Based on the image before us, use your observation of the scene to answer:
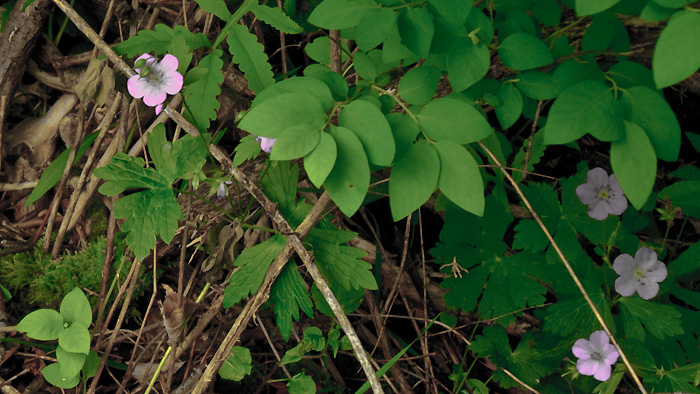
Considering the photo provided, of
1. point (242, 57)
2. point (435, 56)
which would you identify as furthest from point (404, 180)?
point (242, 57)

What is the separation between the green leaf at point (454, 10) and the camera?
100 cm

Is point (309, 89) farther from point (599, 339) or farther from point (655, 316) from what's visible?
point (655, 316)

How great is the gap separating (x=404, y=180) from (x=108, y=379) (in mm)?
1585

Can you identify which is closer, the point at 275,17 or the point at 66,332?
the point at 275,17

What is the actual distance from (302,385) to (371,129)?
43.6 inches

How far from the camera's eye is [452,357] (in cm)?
215

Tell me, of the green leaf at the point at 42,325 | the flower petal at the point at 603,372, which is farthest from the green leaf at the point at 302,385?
the flower petal at the point at 603,372

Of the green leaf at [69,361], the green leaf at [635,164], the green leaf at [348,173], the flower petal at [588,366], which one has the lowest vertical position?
the flower petal at [588,366]

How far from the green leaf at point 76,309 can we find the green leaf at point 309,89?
105cm

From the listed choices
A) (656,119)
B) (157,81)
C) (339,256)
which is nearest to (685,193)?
(656,119)

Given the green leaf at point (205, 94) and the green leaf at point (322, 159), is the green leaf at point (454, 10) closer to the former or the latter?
the green leaf at point (322, 159)

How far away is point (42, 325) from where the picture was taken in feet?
5.39

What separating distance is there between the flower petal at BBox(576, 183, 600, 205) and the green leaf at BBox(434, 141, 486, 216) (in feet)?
2.89

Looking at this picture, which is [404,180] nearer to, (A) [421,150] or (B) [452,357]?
(A) [421,150]
